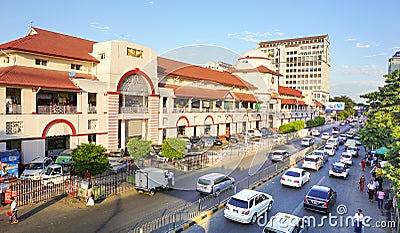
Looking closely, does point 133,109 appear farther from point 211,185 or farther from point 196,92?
point 211,185

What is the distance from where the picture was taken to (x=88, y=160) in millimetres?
18016

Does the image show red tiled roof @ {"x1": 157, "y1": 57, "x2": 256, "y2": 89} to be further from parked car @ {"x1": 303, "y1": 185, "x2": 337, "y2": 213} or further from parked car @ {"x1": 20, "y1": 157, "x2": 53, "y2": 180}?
parked car @ {"x1": 303, "y1": 185, "x2": 337, "y2": 213}

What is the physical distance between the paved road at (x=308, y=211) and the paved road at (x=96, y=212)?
321 centimetres

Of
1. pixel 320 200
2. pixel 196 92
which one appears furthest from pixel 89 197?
pixel 196 92

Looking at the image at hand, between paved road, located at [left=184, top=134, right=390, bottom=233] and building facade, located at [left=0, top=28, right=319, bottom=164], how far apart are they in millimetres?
17016

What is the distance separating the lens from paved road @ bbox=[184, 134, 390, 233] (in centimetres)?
1383

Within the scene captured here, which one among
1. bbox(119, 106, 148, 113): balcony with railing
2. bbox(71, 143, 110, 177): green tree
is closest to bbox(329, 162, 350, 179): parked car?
bbox(71, 143, 110, 177): green tree

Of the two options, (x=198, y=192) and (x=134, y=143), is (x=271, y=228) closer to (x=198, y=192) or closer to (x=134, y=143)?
(x=198, y=192)

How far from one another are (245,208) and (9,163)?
17.1 meters

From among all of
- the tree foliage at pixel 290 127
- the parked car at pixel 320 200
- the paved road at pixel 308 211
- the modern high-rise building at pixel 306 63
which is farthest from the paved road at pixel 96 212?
the modern high-rise building at pixel 306 63

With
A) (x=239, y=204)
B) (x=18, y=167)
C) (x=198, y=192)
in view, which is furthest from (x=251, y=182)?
(x=18, y=167)

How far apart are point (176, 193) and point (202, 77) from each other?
27657 millimetres

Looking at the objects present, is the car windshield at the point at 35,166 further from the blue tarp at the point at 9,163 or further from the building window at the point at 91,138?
the building window at the point at 91,138

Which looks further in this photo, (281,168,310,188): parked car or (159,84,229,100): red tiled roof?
(159,84,229,100): red tiled roof
